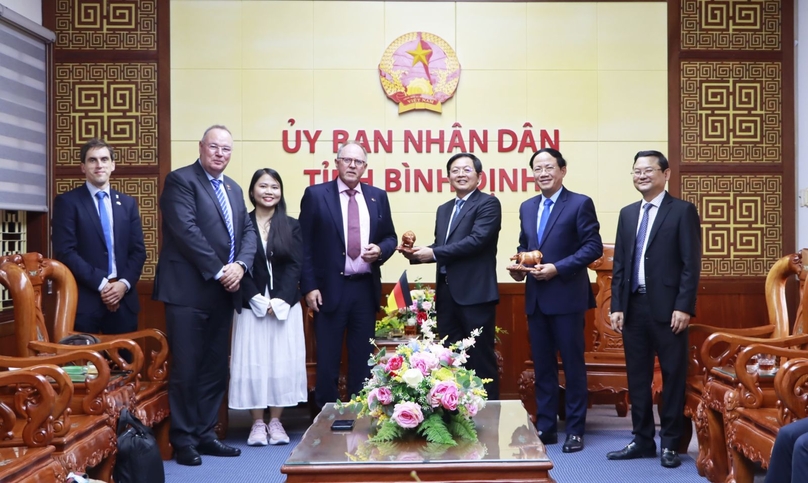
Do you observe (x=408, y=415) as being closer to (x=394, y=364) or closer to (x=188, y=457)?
(x=394, y=364)

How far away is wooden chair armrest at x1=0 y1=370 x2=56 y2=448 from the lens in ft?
8.73

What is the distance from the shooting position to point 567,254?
173 inches

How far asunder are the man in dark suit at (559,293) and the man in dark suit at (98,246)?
2.08 metres

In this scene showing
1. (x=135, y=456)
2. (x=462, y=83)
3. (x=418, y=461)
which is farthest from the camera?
(x=462, y=83)

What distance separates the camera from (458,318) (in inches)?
178

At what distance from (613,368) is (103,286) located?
112 inches

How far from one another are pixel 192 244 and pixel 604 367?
2424 millimetres

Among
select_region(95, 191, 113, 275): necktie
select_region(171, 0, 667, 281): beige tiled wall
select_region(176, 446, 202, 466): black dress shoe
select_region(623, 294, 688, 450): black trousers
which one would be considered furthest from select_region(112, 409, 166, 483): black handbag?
select_region(171, 0, 667, 281): beige tiled wall

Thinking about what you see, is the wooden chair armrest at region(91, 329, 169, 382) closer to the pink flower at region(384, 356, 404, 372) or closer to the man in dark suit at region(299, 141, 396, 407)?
the man in dark suit at region(299, 141, 396, 407)

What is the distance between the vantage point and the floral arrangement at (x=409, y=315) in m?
4.79

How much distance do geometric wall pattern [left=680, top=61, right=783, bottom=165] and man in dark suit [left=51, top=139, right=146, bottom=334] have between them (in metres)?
3.65

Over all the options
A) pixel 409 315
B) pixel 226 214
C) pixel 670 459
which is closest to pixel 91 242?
pixel 226 214

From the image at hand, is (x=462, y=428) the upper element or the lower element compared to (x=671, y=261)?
lower

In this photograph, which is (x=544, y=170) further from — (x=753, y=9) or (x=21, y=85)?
(x=21, y=85)
